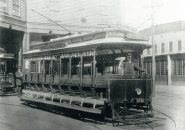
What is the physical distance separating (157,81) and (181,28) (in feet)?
19.5

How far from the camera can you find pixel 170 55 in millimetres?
29328

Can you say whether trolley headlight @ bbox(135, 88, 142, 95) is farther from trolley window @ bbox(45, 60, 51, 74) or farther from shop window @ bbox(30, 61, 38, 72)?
Result: shop window @ bbox(30, 61, 38, 72)

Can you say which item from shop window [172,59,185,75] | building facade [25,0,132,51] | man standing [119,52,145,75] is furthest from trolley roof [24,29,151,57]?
shop window [172,59,185,75]

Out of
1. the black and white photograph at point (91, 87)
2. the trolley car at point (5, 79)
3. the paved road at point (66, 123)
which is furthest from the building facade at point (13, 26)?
the paved road at point (66, 123)

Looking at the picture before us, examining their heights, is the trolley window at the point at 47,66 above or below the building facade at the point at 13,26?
below

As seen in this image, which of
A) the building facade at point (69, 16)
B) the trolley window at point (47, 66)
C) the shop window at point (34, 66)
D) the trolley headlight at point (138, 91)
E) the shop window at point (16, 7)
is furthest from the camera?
the building facade at point (69, 16)

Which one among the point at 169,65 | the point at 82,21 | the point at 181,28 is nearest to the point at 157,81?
the point at 169,65

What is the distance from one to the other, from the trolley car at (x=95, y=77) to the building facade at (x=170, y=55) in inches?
700

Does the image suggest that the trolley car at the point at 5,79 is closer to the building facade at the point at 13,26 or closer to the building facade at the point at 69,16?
the building facade at the point at 13,26

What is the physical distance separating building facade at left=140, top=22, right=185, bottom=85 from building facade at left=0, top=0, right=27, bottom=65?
13.9 m

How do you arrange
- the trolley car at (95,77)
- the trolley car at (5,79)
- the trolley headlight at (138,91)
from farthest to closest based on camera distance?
the trolley car at (5,79)
the trolley headlight at (138,91)
the trolley car at (95,77)

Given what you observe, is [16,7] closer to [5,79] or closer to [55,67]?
[5,79]

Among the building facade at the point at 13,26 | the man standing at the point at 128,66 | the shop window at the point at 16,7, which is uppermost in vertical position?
the shop window at the point at 16,7

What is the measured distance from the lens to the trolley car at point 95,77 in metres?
9.63
